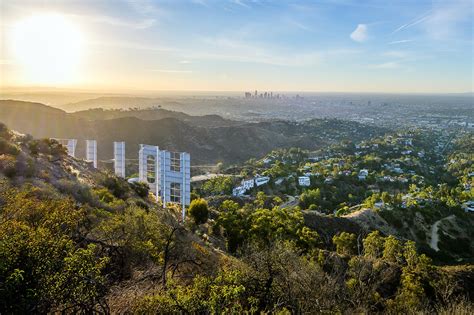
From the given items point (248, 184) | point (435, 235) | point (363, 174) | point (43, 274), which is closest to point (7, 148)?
point (43, 274)

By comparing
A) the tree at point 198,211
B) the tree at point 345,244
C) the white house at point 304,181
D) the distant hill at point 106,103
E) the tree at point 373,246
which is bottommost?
the white house at point 304,181

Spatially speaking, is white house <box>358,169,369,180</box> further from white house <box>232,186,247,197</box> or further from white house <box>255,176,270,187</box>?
white house <box>232,186,247,197</box>

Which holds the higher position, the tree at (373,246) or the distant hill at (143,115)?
the distant hill at (143,115)

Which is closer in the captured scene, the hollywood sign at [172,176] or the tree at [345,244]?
the hollywood sign at [172,176]

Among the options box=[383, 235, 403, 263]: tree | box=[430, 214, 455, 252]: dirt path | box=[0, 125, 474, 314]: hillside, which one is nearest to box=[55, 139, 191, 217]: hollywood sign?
box=[0, 125, 474, 314]: hillside

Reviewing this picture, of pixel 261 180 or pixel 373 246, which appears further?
pixel 261 180

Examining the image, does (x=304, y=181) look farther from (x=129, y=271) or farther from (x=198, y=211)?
(x=129, y=271)

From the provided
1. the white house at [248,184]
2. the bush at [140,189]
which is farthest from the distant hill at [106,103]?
the bush at [140,189]

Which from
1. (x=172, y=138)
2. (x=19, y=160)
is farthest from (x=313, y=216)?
(x=172, y=138)

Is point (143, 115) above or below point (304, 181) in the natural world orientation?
above

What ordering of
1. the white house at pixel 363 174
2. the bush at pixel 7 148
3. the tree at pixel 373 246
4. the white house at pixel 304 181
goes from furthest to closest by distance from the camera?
the white house at pixel 363 174
the white house at pixel 304 181
the tree at pixel 373 246
the bush at pixel 7 148

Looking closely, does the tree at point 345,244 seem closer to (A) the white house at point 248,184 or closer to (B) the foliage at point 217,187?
(B) the foliage at point 217,187
